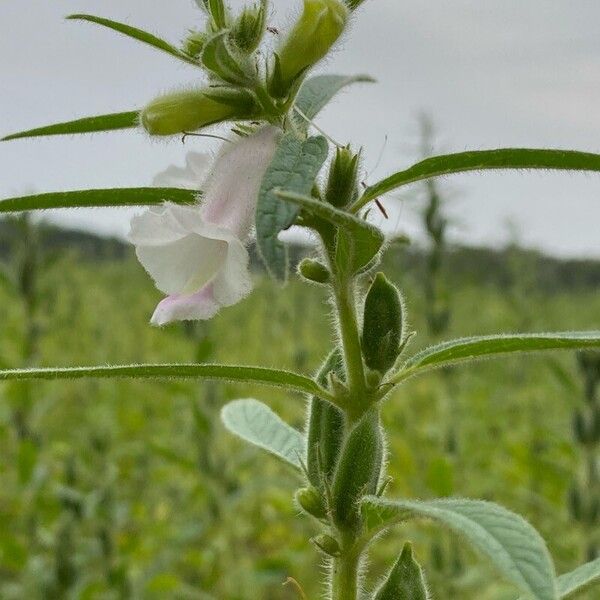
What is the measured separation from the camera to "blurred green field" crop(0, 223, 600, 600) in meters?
2.63

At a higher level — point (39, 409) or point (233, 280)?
point (233, 280)

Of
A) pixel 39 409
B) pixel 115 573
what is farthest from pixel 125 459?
pixel 115 573

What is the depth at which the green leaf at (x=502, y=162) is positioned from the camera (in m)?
0.71

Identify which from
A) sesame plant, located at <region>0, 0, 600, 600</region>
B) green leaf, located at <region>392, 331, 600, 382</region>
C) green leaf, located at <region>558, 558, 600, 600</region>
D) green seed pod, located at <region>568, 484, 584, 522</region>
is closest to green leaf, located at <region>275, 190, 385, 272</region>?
sesame plant, located at <region>0, 0, 600, 600</region>

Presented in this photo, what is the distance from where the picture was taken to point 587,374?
8.23ft

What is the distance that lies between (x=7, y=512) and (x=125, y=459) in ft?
2.98

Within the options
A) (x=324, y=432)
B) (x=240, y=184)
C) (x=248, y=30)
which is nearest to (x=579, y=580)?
(x=324, y=432)

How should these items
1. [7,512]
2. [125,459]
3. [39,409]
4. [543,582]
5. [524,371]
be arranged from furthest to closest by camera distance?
1. [524,371]
2. [125,459]
3. [7,512]
4. [39,409]
5. [543,582]

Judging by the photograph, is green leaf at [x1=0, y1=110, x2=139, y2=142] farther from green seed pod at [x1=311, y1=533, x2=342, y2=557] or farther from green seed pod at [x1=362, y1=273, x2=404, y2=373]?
green seed pod at [x1=311, y1=533, x2=342, y2=557]

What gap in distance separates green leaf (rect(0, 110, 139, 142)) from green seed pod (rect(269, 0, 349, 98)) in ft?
0.52

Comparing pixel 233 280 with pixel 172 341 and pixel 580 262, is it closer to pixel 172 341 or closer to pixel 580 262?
pixel 172 341

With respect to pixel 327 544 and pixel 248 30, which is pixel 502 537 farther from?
pixel 248 30

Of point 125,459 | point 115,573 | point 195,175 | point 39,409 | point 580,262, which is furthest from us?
point 580,262

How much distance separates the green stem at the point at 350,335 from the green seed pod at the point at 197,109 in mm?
180
